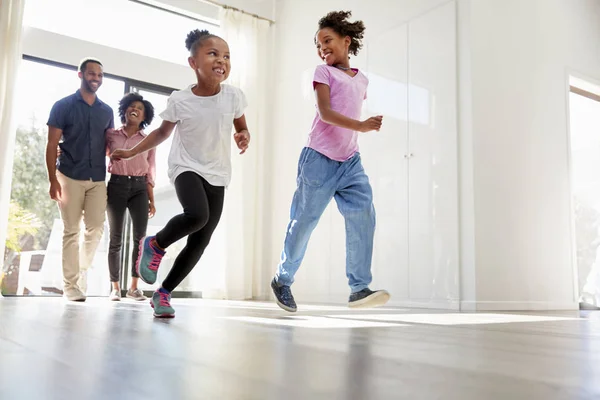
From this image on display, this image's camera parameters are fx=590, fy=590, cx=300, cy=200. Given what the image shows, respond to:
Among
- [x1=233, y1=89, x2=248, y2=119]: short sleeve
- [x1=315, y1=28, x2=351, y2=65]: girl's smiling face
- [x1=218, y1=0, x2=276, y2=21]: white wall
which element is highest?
[x1=218, y1=0, x2=276, y2=21]: white wall

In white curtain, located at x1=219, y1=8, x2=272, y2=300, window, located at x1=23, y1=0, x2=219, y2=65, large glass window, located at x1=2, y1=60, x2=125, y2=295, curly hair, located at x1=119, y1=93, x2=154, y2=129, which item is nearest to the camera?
curly hair, located at x1=119, y1=93, x2=154, y2=129

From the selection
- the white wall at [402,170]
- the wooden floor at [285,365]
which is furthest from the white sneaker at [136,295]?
the wooden floor at [285,365]

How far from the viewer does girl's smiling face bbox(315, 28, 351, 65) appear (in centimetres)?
237

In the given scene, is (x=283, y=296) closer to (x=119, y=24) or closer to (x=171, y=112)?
(x=171, y=112)

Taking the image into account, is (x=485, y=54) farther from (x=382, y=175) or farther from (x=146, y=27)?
(x=146, y=27)

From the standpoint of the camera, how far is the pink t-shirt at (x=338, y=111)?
2.29 metres

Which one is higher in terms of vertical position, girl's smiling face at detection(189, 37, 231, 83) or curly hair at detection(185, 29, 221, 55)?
curly hair at detection(185, 29, 221, 55)

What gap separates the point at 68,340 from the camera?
3.78 feet

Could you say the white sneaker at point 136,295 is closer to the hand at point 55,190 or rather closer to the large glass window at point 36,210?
the hand at point 55,190

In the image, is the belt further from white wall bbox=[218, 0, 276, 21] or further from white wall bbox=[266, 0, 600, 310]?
white wall bbox=[218, 0, 276, 21]

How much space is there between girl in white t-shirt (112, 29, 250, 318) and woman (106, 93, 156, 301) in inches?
65.2

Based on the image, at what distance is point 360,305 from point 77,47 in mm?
3760

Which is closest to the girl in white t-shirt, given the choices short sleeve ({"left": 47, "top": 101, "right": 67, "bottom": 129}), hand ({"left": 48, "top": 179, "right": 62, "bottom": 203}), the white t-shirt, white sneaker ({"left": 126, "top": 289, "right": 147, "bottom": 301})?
the white t-shirt

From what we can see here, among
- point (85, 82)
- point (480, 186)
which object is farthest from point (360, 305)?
point (85, 82)
